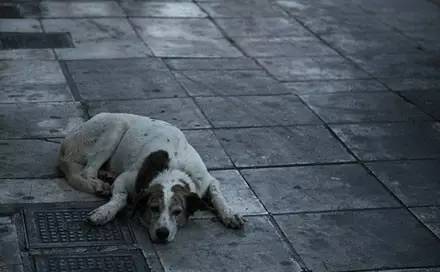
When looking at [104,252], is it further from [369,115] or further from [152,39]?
[152,39]

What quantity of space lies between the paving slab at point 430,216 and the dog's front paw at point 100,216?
2.71 m

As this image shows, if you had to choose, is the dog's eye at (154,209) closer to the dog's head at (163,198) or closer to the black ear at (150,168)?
the dog's head at (163,198)

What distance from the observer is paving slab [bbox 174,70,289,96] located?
10.8 meters

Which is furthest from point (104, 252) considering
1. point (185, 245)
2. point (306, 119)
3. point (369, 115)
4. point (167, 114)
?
point (369, 115)

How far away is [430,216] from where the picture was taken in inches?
315

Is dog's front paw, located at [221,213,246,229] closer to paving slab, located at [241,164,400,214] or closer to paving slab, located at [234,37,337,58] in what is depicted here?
paving slab, located at [241,164,400,214]

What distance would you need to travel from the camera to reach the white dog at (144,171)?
23.4 ft

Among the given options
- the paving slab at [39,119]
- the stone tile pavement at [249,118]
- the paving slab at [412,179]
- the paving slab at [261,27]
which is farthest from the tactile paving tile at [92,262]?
the paving slab at [261,27]

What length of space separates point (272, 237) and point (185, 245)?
75 cm

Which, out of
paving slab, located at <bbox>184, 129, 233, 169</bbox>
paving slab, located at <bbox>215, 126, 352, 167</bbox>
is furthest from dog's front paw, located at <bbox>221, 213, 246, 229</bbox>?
paving slab, located at <bbox>215, 126, 352, 167</bbox>

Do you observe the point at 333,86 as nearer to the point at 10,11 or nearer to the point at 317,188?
the point at 317,188

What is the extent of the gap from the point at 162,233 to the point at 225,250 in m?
0.52

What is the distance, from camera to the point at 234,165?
871 cm

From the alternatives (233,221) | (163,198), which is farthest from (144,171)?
(233,221)
